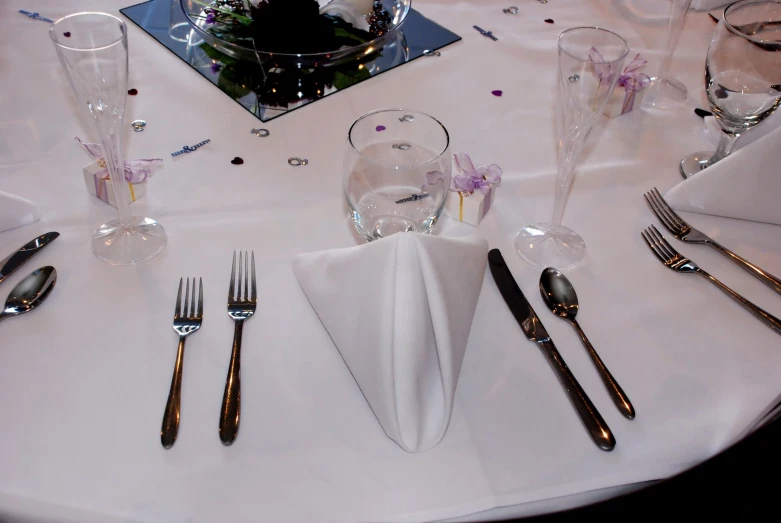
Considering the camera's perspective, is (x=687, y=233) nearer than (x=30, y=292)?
No

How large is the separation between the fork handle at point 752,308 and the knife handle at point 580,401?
0.29m

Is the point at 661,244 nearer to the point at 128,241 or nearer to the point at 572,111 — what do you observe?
the point at 572,111

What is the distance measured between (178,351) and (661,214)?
2.52 feet

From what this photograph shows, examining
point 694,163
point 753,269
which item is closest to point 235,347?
point 753,269

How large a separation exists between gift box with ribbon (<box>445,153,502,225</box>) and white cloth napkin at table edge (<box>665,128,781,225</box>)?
1.06 feet

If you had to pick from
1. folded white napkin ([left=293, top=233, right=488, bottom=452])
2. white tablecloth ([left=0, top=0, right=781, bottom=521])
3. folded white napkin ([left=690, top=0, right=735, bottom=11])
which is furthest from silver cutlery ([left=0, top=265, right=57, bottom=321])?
folded white napkin ([left=690, top=0, right=735, bottom=11])

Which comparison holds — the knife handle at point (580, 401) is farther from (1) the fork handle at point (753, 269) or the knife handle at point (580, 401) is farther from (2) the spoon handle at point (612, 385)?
(1) the fork handle at point (753, 269)

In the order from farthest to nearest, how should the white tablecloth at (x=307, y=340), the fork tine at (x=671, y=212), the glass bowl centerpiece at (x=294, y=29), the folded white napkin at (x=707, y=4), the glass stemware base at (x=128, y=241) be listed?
the folded white napkin at (x=707, y=4) → the glass bowl centerpiece at (x=294, y=29) → the fork tine at (x=671, y=212) → the glass stemware base at (x=128, y=241) → the white tablecloth at (x=307, y=340)

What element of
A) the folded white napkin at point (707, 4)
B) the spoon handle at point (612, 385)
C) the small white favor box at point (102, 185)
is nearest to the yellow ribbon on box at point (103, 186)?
the small white favor box at point (102, 185)

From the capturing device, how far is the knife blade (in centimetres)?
87

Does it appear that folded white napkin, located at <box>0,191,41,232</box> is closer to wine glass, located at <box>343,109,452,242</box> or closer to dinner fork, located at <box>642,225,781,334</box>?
wine glass, located at <box>343,109,452,242</box>

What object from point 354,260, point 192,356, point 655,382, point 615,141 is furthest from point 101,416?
point 615,141

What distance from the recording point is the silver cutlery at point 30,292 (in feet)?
2.71

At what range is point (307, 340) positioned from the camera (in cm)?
83
